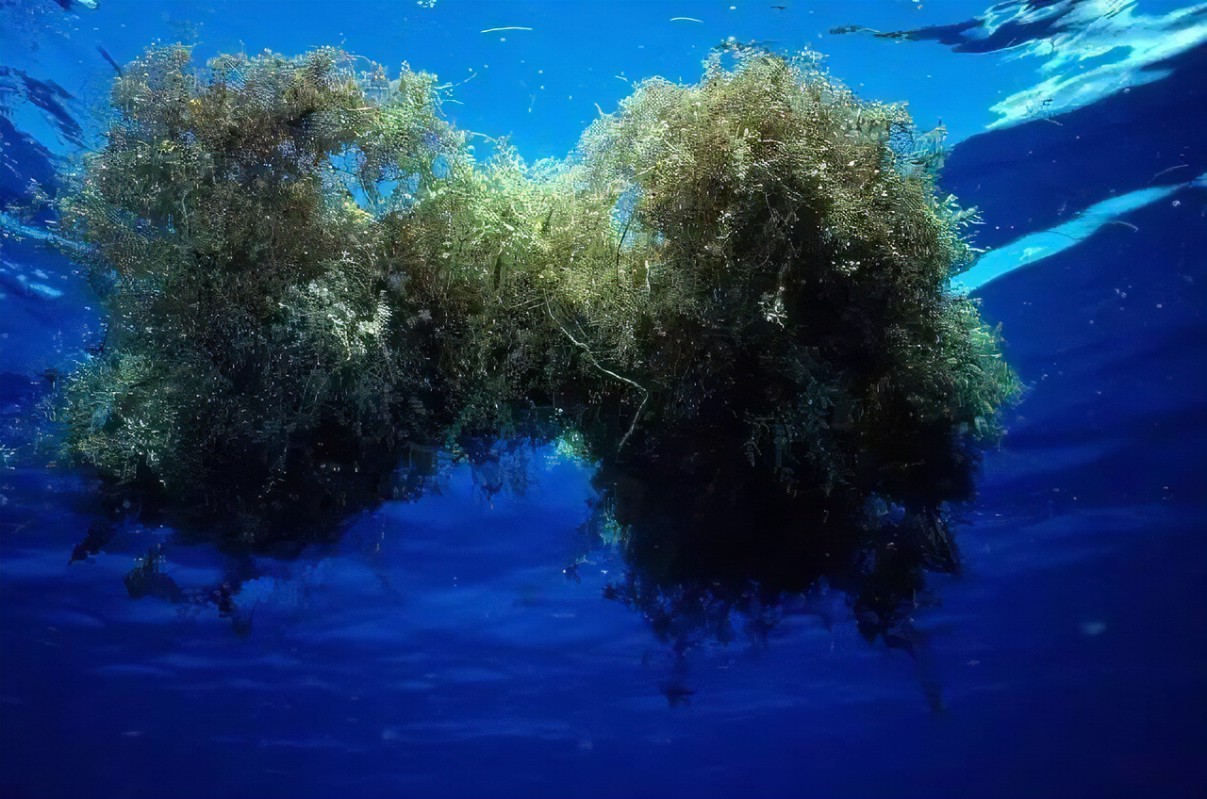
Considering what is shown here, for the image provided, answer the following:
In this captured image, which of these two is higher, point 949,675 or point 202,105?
point 202,105

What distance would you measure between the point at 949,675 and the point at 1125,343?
20062 millimetres

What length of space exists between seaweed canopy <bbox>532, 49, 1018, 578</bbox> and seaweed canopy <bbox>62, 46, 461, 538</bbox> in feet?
3.15

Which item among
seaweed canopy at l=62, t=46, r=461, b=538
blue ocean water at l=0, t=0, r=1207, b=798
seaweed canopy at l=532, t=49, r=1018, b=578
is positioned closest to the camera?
seaweed canopy at l=532, t=49, r=1018, b=578

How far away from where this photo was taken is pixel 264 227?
141 inches

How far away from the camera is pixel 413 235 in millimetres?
3834

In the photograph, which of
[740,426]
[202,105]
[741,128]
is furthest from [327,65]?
[740,426]

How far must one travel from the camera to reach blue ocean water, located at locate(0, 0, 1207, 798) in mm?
6348

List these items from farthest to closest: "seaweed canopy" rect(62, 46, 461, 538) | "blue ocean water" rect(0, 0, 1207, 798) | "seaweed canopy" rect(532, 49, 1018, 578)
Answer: "blue ocean water" rect(0, 0, 1207, 798) → "seaweed canopy" rect(62, 46, 461, 538) → "seaweed canopy" rect(532, 49, 1018, 578)

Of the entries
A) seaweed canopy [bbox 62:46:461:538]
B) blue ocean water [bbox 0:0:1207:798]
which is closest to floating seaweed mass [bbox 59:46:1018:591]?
seaweed canopy [bbox 62:46:461:538]

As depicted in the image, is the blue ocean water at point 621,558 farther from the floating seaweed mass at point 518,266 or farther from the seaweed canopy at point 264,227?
the floating seaweed mass at point 518,266

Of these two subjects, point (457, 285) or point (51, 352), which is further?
point (51, 352)

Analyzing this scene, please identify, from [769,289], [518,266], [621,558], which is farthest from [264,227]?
[621,558]

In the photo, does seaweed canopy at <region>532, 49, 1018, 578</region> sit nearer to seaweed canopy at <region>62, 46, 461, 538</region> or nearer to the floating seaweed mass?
the floating seaweed mass

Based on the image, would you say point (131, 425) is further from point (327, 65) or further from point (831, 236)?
point (831, 236)
